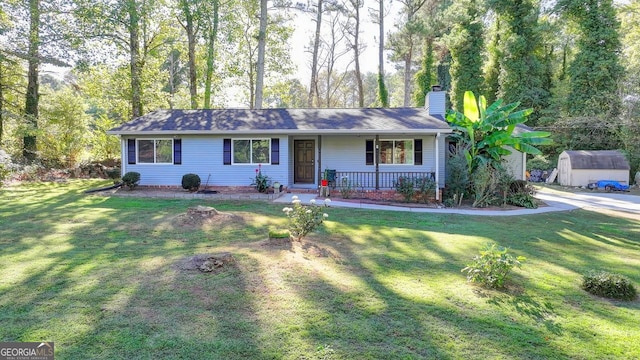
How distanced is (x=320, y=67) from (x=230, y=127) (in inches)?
884

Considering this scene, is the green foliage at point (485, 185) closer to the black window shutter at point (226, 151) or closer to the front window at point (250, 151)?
the front window at point (250, 151)

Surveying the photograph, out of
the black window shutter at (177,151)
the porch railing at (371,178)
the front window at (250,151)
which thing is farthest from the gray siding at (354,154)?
the black window shutter at (177,151)

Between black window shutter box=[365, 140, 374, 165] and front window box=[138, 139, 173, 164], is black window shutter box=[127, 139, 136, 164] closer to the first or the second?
front window box=[138, 139, 173, 164]

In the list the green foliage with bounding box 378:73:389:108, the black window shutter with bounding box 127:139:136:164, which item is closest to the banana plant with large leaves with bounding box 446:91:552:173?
the green foliage with bounding box 378:73:389:108

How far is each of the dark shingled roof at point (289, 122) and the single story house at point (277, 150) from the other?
4cm

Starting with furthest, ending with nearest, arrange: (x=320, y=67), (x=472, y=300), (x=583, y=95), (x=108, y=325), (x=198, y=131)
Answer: (x=320, y=67), (x=583, y=95), (x=198, y=131), (x=472, y=300), (x=108, y=325)

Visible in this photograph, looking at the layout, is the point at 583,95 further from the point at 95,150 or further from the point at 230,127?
the point at 95,150

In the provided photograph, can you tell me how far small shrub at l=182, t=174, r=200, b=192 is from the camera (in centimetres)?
1371

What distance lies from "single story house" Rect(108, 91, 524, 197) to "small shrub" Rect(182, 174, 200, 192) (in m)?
0.83

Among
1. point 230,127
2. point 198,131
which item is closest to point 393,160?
point 230,127

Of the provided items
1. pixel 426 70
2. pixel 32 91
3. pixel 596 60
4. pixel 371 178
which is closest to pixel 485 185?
pixel 371 178

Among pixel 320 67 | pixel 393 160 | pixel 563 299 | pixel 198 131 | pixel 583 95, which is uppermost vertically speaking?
pixel 320 67

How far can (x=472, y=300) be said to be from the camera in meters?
4.30

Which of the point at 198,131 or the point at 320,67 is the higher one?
the point at 320,67
